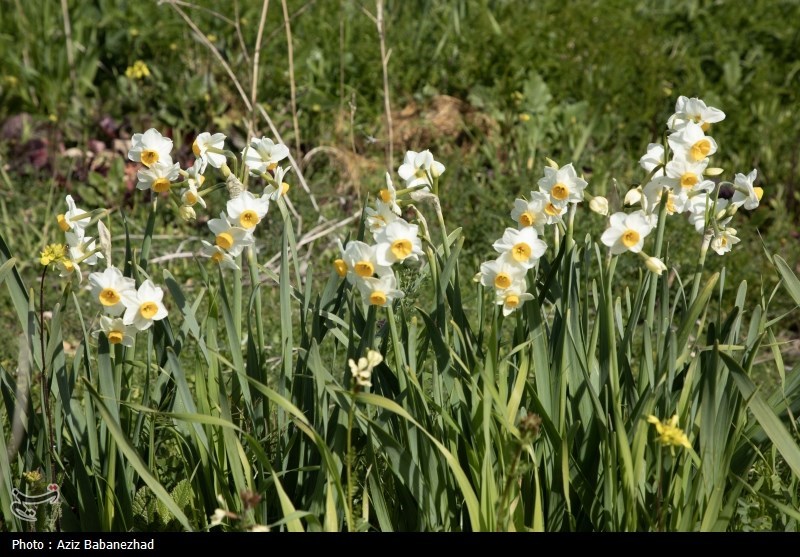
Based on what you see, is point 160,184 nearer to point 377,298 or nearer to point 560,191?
point 377,298

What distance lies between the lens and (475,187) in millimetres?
3957

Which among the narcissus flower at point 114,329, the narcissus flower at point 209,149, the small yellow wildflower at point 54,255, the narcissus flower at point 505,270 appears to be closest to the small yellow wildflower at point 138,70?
the narcissus flower at point 209,149

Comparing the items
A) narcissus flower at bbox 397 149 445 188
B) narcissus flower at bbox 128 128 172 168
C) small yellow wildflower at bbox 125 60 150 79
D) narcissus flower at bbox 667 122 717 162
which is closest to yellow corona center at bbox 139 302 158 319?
narcissus flower at bbox 128 128 172 168

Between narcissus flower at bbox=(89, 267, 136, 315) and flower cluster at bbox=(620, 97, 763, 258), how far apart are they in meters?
0.83

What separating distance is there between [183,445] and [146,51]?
11.2 feet

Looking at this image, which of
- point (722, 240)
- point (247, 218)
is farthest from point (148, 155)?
point (722, 240)

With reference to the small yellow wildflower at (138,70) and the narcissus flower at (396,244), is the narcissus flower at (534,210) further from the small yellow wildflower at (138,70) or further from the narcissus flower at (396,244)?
the small yellow wildflower at (138,70)

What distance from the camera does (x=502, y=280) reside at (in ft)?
5.44

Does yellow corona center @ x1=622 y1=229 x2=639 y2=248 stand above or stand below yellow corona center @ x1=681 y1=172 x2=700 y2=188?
below

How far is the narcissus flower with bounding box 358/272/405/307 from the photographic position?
5.31ft

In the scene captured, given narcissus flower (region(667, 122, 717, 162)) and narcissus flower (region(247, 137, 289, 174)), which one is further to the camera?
narcissus flower (region(247, 137, 289, 174))

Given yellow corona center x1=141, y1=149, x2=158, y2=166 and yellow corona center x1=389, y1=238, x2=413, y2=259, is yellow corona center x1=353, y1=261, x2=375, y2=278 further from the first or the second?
yellow corona center x1=141, y1=149, x2=158, y2=166

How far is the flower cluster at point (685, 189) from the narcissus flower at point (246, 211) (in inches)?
24.0

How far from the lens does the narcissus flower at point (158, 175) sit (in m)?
1.77
